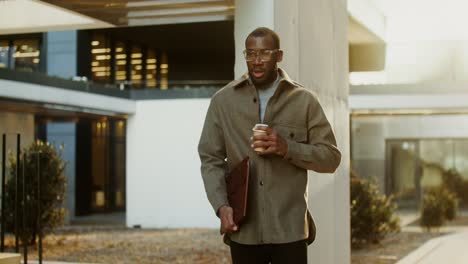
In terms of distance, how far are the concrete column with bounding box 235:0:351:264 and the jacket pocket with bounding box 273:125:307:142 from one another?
250 cm

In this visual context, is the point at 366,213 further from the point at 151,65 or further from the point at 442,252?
the point at 151,65

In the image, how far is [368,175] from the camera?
84.7 feet

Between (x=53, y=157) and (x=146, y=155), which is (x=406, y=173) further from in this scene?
(x=53, y=157)

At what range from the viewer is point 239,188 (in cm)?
283

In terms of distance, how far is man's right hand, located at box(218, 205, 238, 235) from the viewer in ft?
9.10

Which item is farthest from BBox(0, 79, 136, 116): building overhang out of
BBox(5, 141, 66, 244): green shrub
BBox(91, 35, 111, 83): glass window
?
BBox(91, 35, 111, 83): glass window

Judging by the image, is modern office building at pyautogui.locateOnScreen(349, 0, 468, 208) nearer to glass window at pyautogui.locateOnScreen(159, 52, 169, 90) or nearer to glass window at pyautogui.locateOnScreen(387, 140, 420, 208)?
glass window at pyautogui.locateOnScreen(387, 140, 420, 208)

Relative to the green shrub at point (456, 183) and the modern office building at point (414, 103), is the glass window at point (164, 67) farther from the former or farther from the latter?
the green shrub at point (456, 183)

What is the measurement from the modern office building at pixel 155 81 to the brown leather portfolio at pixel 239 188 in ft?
8.58

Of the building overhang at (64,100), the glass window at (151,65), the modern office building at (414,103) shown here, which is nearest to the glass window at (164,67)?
the glass window at (151,65)

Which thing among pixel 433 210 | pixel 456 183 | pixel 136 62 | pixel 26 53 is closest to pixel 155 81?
pixel 26 53

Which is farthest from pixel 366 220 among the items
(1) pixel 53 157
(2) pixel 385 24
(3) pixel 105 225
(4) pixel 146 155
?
(3) pixel 105 225

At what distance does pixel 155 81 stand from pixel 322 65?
16008 millimetres

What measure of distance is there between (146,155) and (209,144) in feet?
59.4
